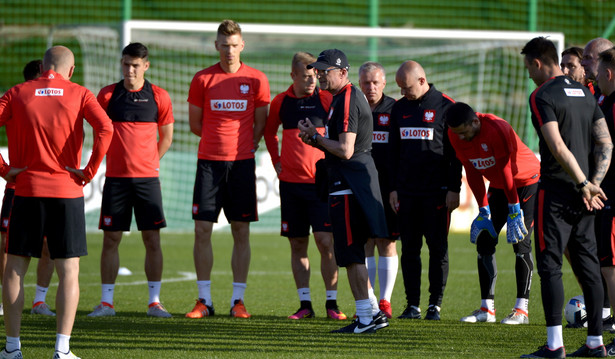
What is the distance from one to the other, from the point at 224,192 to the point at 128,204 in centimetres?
100

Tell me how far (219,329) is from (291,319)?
0.94 meters

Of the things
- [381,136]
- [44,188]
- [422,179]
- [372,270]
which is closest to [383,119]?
[381,136]

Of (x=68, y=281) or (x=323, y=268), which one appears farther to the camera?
(x=323, y=268)

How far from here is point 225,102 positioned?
357 inches

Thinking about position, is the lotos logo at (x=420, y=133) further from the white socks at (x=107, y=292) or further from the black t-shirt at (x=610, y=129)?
the white socks at (x=107, y=292)

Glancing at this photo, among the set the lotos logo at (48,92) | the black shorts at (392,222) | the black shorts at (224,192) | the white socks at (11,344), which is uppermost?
the lotos logo at (48,92)

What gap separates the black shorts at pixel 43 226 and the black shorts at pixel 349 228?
2.24 metres

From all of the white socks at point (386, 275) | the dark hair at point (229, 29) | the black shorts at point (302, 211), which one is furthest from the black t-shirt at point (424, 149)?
the dark hair at point (229, 29)

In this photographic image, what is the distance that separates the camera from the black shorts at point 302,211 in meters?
8.84

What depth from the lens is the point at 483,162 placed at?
317 inches

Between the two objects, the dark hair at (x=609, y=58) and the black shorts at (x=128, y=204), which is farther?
the black shorts at (x=128, y=204)

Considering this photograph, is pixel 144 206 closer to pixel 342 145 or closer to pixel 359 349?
pixel 342 145

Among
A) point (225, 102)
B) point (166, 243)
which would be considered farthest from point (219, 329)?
point (166, 243)

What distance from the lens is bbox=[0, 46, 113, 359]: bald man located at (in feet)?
20.6
